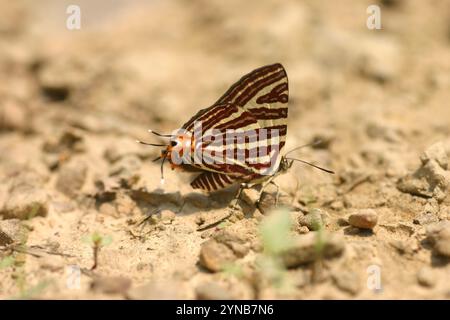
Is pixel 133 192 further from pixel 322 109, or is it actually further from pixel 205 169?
pixel 322 109

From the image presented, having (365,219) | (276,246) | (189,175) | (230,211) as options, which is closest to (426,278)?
(365,219)

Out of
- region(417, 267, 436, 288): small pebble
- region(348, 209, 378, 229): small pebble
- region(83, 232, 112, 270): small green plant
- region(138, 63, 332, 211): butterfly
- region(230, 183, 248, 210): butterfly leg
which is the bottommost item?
region(417, 267, 436, 288): small pebble

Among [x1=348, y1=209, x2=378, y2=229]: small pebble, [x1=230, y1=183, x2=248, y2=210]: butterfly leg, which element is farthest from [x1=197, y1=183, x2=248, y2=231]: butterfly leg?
[x1=348, y1=209, x2=378, y2=229]: small pebble

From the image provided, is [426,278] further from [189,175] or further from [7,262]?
[7,262]

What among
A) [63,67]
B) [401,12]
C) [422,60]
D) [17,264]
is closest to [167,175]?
[17,264]

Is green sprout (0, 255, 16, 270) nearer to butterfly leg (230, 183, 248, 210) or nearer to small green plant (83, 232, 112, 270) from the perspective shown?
small green plant (83, 232, 112, 270)

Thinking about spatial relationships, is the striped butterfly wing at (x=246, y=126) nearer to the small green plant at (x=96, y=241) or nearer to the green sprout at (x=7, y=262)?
the small green plant at (x=96, y=241)
